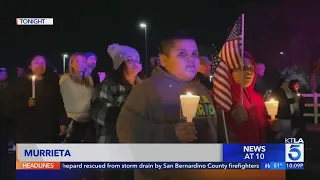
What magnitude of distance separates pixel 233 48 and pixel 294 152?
0.54m

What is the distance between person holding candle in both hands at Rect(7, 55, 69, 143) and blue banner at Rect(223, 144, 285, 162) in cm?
75

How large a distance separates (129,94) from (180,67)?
261mm

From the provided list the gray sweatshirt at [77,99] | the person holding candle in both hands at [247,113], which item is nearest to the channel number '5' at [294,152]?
the person holding candle in both hands at [247,113]

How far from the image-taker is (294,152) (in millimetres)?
1876

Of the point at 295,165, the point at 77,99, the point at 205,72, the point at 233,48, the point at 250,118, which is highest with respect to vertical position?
the point at 233,48

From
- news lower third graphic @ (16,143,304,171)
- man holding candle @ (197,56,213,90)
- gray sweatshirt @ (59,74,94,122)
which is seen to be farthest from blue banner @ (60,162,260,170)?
man holding candle @ (197,56,213,90)

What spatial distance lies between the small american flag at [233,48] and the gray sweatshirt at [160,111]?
0.54ft

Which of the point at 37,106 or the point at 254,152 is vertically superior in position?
the point at 37,106

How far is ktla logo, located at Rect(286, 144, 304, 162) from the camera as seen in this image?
1.87 meters

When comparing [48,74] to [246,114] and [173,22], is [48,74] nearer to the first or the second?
[173,22]

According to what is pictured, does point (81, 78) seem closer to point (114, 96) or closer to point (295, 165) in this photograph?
point (114, 96)

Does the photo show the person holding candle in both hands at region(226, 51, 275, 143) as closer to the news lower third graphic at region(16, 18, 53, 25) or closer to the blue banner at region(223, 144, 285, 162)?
the blue banner at region(223, 144, 285, 162)

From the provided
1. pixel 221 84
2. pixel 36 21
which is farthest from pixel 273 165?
pixel 36 21

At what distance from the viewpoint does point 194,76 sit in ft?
6.11
